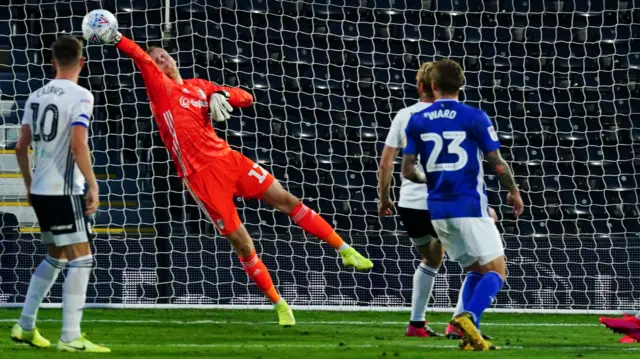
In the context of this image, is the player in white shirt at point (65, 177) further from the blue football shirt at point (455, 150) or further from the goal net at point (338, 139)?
the goal net at point (338, 139)

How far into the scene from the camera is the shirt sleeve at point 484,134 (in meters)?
6.17

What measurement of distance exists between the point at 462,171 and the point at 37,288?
7.14 feet

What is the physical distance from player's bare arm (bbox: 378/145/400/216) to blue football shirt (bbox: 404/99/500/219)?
58cm

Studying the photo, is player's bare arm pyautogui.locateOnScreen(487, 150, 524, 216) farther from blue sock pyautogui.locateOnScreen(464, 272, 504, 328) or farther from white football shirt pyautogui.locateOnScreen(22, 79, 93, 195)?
white football shirt pyautogui.locateOnScreen(22, 79, 93, 195)

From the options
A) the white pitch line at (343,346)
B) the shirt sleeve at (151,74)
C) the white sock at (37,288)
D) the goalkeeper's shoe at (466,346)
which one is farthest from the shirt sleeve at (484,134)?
→ the shirt sleeve at (151,74)

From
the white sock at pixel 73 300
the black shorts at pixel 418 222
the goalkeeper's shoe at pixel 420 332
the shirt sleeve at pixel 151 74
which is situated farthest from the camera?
the shirt sleeve at pixel 151 74

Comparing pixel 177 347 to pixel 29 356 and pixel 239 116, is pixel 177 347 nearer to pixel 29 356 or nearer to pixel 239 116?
pixel 29 356

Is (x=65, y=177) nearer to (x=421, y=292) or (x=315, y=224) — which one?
(x=421, y=292)

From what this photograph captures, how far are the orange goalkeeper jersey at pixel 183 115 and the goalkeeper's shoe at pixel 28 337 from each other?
2529mm

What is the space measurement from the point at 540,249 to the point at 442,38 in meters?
3.01

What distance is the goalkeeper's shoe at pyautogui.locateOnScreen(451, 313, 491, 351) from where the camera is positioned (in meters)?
6.00

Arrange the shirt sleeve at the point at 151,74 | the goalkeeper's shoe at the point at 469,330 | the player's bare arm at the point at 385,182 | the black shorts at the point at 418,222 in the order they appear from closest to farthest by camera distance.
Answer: the goalkeeper's shoe at the point at 469,330 → the player's bare arm at the point at 385,182 → the black shorts at the point at 418,222 → the shirt sleeve at the point at 151,74

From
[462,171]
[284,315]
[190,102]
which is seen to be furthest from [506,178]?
[190,102]

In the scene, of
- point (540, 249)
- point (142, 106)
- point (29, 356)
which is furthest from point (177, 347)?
point (142, 106)
